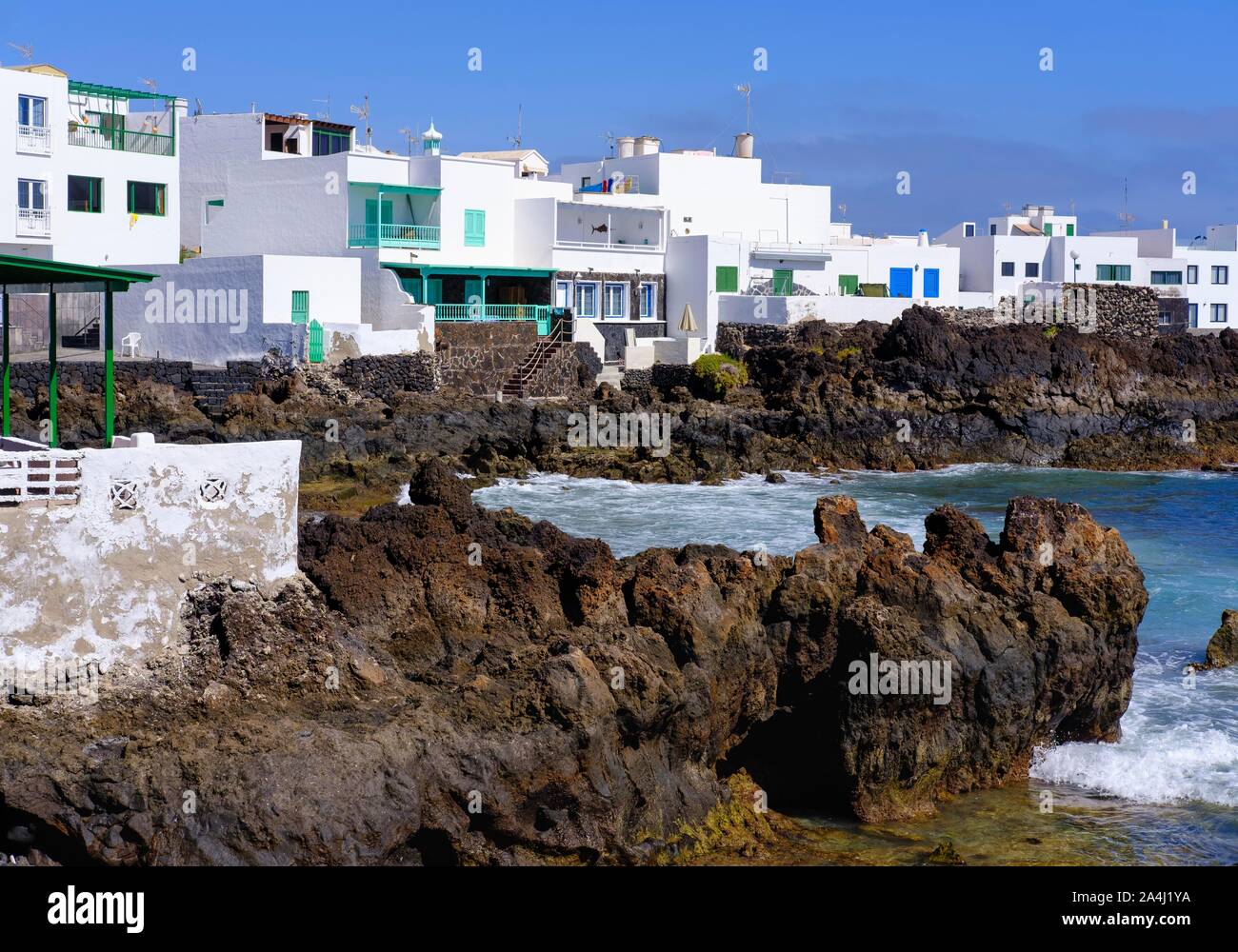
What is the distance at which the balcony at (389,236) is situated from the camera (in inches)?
1794

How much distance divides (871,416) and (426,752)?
1172 inches

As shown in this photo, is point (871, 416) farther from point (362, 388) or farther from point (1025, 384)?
point (362, 388)

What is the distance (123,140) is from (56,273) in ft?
103

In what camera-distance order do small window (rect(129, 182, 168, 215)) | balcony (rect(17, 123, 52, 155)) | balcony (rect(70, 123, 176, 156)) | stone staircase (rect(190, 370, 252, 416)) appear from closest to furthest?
1. stone staircase (rect(190, 370, 252, 416))
2. balcony (rect(17, 123, 52, 155))
3. balcony (rect(70, 123, 176, 156))
4. small window (rect(129, 182, 168, 215))

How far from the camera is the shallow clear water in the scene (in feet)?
49.1

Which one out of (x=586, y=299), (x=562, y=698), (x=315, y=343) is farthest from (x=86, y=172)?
(x=562, y=698)

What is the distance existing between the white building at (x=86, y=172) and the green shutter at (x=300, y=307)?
6.03m

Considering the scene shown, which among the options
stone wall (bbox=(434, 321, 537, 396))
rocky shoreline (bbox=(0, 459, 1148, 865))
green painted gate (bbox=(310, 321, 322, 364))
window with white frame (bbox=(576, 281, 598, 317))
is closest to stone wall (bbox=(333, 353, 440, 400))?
green painted gate (bbox=(310, 321, 322, 364))

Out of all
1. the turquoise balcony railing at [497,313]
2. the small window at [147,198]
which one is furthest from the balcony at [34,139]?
the turquoise balcony railing at [497,313]

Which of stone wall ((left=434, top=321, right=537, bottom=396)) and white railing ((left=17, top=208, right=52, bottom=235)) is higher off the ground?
white railing ((left=17, top=208, right=52, bottom=235))

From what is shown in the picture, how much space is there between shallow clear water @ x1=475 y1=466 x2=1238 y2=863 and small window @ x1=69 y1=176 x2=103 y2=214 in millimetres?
16434

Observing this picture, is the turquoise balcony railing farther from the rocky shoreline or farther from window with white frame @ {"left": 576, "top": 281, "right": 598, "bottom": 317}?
the rocky shoreline

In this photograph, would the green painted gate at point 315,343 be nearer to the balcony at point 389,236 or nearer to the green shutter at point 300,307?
the green shutter at point 300,307

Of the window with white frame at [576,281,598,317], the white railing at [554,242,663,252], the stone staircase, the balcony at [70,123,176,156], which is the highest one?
the balcony at [70,123,176,156]
